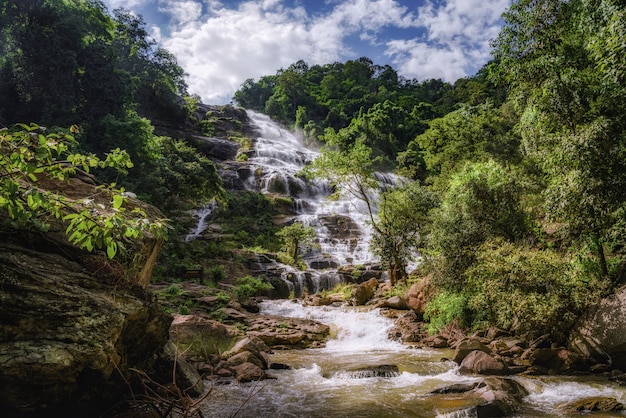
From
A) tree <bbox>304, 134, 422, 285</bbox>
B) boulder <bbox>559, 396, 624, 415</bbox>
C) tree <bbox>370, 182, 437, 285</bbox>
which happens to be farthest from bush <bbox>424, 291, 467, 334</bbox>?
boulder <bbox>559, 396, 624, 415</bbox>

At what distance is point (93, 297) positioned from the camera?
15.3ft

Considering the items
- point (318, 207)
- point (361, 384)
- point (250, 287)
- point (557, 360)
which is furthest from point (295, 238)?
point (557, 360)

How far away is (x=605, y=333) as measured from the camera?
24.8ft

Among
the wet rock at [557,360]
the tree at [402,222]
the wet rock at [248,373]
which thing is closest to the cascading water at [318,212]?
the tree at [402,222]

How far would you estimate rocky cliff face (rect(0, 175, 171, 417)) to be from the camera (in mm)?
3834

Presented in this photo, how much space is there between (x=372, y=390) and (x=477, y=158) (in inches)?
696

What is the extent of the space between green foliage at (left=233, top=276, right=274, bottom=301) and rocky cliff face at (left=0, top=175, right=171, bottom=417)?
41.3ft

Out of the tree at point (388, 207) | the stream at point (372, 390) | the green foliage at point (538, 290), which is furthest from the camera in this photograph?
the tree at point (388, 207)

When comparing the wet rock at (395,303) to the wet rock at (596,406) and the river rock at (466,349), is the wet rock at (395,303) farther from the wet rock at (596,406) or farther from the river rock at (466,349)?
the wet rock at (596,406)

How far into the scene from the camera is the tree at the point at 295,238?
979 inches

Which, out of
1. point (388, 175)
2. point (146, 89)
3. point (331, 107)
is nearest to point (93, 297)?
point (388, 175)

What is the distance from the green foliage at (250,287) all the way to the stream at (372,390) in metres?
7.61

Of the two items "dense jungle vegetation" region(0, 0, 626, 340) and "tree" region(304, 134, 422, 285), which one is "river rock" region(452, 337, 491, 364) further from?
"tree" region(304, 134, 422, 285)

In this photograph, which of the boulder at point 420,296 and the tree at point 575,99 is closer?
the tree at point 575,99
